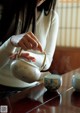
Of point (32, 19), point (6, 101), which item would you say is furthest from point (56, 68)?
point (6, 101)

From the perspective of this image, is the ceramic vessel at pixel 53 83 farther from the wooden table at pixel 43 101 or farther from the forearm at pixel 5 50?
the forearm at pixel 5 50

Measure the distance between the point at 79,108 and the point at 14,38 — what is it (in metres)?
0.32

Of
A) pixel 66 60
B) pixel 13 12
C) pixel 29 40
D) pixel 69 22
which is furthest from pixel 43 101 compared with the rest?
pixel 69 22

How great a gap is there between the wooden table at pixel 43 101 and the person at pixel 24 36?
68 millimetres

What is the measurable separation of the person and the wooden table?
7 cm

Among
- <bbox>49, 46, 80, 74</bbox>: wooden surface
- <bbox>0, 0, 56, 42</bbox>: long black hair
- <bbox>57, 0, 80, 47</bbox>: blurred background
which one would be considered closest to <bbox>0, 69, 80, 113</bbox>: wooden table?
<bbox>0, 0, 56, 42</bbox>: long black hair

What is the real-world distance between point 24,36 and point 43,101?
25 cm

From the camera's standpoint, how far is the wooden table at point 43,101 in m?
0.76

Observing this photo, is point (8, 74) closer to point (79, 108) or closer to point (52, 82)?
point (52, 82)

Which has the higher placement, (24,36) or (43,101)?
(24,36)

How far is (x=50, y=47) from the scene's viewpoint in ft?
3.97

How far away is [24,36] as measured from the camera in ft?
2.50

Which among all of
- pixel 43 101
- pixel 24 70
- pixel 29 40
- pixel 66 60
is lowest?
pixel 66 60

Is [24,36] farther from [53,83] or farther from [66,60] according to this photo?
[66,60]
